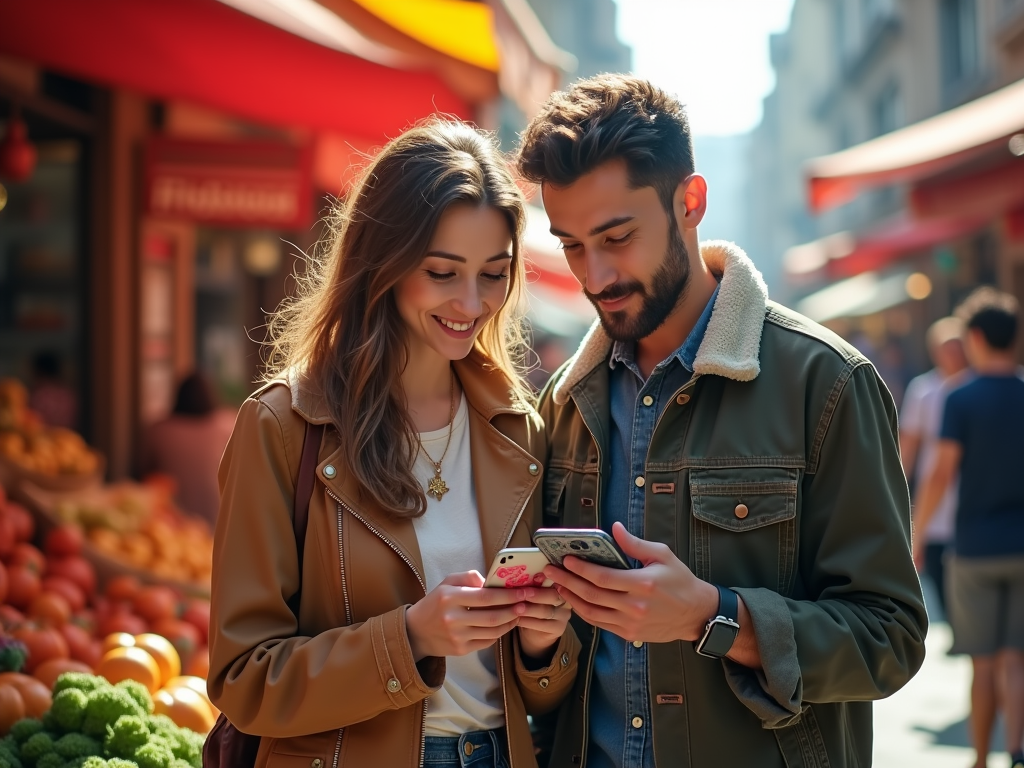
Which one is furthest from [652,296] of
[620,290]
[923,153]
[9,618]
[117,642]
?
[923,153]

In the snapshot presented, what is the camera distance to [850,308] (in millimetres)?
25750

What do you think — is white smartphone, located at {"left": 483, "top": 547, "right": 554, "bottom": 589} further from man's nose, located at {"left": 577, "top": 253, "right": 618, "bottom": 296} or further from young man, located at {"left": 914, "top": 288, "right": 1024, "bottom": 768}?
young man, located at {"left": 914, "top": 288, "right": 1024, "bottom": 768}

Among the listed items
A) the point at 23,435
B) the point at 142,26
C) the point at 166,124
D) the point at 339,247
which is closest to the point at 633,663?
the point at 339,247

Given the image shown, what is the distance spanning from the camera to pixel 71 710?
2.90 meters

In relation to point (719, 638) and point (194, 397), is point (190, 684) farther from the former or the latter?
point (194, 397)

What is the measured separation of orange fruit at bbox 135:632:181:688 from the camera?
3.51 m

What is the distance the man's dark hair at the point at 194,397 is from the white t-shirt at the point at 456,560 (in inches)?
211

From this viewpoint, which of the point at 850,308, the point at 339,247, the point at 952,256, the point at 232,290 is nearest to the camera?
the point at 339,247

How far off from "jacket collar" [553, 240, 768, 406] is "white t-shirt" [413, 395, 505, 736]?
1.35ft

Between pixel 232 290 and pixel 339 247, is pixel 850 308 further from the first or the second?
pixel 339 247

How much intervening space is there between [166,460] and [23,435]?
5.72 ft

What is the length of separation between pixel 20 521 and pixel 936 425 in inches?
247

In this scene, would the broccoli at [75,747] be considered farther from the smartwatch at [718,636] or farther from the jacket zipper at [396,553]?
the smartwatch at [718,636]

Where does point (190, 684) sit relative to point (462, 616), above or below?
below
